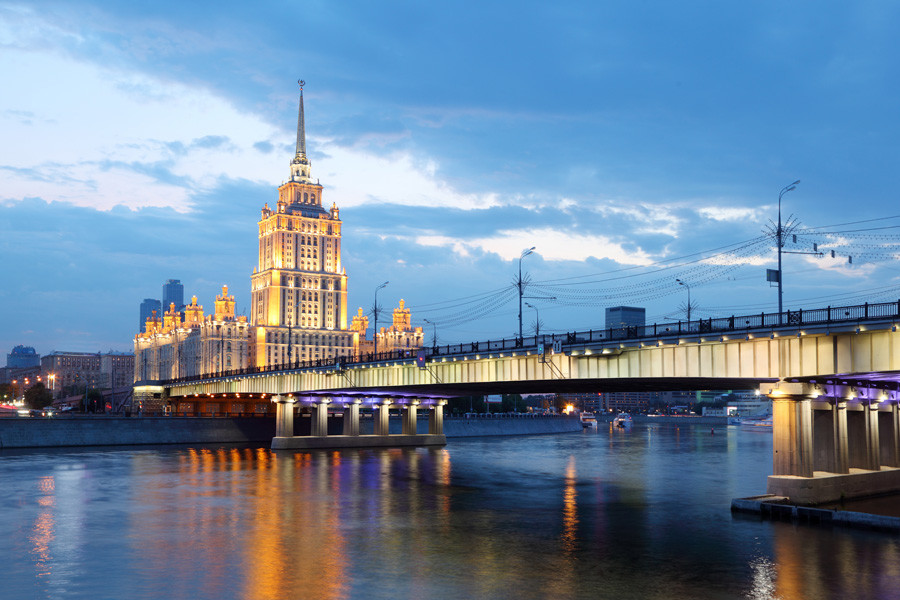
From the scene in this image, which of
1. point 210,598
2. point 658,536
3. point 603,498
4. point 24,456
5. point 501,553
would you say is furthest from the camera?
point 24,456

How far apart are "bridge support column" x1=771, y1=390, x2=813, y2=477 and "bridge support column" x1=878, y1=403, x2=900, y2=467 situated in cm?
1325

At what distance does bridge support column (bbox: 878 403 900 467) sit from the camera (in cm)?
5822

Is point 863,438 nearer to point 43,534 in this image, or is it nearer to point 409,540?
point 409,540

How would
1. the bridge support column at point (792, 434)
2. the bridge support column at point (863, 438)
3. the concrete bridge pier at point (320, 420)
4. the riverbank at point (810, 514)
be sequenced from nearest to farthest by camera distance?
the riverbank at point (810, 514), the bridge support column at point (792, 434), the bridge support column at point (863, 438), the concrete bridge pier at point (320, 420)

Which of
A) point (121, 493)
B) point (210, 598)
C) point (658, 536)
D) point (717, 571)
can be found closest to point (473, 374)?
point (121, 493)

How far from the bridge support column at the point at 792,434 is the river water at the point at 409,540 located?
5.03 m

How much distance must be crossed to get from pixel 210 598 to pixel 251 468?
52.7 m

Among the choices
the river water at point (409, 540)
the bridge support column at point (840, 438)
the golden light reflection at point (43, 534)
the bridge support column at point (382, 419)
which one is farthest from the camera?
the bridge support column at point (382, 419)

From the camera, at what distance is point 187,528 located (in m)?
39.8

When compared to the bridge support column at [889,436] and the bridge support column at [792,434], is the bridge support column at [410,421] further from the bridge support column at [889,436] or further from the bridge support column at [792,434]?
the bridge support column at [792,434]

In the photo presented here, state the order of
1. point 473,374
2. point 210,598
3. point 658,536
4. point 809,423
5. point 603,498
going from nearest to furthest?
point 210,598 < point 658,536 < point 809,423 < point 603,498 < point 473,374

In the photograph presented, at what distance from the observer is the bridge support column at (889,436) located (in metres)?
58.2

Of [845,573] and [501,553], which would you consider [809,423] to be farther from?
[501,553]

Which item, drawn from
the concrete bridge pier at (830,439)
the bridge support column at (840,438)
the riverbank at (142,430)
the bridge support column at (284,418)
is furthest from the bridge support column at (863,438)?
the riverbank at (142,430)
